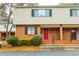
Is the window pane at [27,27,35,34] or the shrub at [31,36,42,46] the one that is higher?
the window pane at [27,27,35,34]

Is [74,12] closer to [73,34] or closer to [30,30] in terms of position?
[73,34]

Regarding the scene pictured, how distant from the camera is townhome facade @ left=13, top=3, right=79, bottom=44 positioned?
29578 mm

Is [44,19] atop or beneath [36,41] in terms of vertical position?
atop

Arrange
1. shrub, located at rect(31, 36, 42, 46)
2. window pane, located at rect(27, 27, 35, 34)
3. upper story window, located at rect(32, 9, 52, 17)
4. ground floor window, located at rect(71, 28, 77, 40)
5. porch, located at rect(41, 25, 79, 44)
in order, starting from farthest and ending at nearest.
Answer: ground floor window, located at rect(71, 28, 77, 40), porch, located at rect(41, 25, 79, 44), window pane, located at rect(27, 27, 35, 34), upper story window, located at rect(32, 9, 52, 17), shrub, located at rect(31, 36, 42, 46)

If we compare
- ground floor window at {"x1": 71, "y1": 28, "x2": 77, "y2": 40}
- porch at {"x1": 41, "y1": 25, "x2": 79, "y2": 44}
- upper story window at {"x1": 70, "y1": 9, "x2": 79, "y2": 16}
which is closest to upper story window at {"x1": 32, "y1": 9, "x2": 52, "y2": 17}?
porch at {"x1": 41, "y1": 25, "x2": 79, "y2": 44}

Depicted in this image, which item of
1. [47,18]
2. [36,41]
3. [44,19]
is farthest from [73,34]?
[36,41]

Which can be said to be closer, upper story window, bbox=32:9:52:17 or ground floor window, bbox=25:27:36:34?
upper story window, bbox=32:9:52:17

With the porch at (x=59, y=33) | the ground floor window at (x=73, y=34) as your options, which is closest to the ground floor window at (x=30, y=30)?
the porch at (x=59, y=33)

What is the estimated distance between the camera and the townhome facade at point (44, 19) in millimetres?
29578

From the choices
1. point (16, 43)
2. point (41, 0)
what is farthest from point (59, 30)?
point (41, 0)

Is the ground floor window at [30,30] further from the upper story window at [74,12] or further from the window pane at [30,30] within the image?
the upper story window at [74,12]

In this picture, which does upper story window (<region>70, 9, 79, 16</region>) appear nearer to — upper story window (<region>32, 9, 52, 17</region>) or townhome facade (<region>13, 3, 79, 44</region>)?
townhome facade (<region>13, 3, 79, 44</region>)

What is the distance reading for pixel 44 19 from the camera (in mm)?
29953

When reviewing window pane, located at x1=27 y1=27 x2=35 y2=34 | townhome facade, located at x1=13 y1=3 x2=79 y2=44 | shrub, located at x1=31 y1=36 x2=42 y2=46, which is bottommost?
shrub, located at x1=31 y1=36 x2=42 y2=46
